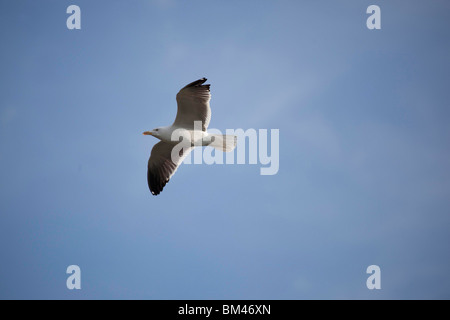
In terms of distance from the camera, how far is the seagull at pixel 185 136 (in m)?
7.41

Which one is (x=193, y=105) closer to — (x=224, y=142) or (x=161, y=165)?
(x=224, y=142)

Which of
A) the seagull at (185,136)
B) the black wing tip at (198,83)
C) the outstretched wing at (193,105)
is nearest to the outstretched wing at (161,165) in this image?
the seagull at (185,136)

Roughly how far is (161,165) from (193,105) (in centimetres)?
170

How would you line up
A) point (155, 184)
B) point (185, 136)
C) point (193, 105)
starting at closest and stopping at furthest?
point (193, 105), point (185, 136), point (155, 184)

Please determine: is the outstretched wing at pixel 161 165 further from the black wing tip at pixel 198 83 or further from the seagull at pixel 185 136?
the black wing tip at pixel 198 83

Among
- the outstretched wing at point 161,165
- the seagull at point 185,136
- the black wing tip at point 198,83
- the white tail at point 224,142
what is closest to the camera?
the black wing tip at point 198,83

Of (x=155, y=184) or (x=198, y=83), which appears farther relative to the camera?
(x=155, y=184)

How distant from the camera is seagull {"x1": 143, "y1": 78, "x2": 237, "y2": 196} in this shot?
24.3ft

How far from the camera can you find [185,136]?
7773 mm

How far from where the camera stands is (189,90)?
24.1 ft

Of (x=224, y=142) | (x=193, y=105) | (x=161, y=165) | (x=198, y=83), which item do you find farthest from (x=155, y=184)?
(x=198, y=83)

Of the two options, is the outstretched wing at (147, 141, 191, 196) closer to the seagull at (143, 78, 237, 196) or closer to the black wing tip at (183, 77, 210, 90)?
the seagull at (143, 78, 237, 196)

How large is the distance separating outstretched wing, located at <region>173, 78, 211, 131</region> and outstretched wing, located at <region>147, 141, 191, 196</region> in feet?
2.48
